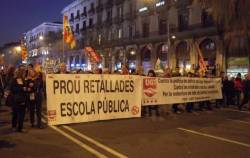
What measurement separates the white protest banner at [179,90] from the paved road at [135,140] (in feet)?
4.22

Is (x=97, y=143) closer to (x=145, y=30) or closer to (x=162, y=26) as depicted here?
(x=162, y=26)

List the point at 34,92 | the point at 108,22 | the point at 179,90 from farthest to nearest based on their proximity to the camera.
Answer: the point at 108,22 → the point at 179,90 → the point at 34,92

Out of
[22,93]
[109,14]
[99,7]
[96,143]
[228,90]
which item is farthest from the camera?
[99,7]

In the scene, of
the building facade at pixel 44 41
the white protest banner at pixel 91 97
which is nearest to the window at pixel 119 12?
the building facade at pixel 44 41

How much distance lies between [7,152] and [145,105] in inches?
260

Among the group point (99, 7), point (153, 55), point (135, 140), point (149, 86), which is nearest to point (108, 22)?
point (99, 7)

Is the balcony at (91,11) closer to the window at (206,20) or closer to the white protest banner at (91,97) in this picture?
the window at (206,20)

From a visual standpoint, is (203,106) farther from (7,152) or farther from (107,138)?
(7,152)

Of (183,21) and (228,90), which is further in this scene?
(183,21)

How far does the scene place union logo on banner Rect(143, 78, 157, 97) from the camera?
13.8 meters

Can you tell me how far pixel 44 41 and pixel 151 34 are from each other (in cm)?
4016

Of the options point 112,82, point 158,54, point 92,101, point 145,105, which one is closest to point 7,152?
point 92,101

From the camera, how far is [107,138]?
9.81m

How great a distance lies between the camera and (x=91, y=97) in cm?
1207
